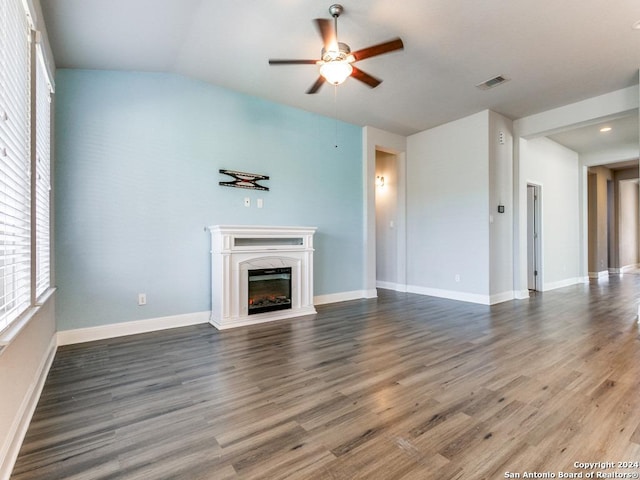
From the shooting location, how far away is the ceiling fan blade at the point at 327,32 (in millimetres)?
2398

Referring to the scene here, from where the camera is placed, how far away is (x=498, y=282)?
16.9 feet

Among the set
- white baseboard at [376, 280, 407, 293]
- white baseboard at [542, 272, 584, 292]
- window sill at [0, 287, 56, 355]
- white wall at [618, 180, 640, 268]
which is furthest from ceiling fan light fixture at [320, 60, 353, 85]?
white wall at [618, 180, 640, 268]

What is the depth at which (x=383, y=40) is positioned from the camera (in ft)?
10.2

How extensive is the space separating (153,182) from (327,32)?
2.46 meters

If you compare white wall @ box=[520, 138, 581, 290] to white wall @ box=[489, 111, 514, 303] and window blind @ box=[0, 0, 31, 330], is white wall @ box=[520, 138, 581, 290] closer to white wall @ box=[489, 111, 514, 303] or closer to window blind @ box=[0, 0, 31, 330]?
white wall @ box=[489, 111, 514, 303]

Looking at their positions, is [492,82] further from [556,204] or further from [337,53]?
[556,204]

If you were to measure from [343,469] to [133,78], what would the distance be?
4.17 metres

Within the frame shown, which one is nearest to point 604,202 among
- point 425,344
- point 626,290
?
point 626,290

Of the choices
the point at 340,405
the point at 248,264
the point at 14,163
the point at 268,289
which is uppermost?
the point at 14,163

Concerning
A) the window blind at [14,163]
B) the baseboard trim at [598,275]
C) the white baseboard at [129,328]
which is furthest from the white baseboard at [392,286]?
the baseboard trim at [598,275]

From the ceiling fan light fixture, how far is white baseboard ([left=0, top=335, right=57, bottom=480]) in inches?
115

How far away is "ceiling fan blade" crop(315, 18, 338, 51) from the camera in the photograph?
2.40 meters

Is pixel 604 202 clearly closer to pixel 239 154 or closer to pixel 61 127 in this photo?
pixel 239 154

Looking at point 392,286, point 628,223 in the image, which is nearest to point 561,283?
point 392,286
